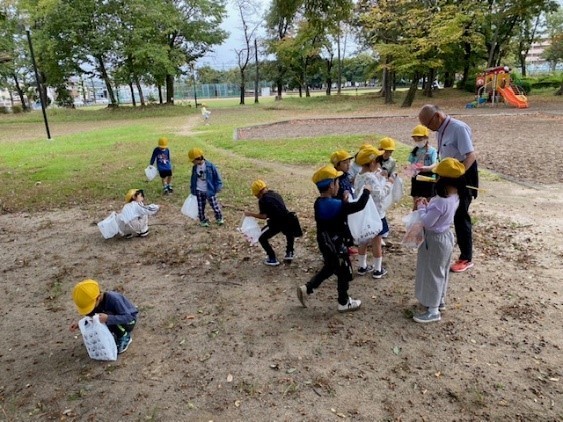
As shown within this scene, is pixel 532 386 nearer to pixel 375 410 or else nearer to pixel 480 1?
pixel 375 410

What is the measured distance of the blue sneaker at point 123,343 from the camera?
3.71 metres

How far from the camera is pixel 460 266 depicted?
15.6ft

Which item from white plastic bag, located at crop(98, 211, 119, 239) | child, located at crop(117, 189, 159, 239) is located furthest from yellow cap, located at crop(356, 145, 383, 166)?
white plastic bag, located at crop(98, 211, 119, 239)

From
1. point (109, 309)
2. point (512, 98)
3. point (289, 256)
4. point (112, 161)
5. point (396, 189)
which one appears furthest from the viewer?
point (512, 98)

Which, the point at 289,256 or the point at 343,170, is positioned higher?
the point at 343,170

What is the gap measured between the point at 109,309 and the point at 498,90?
1115 inches

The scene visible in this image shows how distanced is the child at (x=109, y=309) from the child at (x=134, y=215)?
2799 millimetres

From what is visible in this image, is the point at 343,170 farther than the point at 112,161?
No

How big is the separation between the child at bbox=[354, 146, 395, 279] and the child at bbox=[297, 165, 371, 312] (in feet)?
2.26

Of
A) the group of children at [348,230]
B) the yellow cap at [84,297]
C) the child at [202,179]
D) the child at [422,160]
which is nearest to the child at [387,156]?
the group of children at [348,230]

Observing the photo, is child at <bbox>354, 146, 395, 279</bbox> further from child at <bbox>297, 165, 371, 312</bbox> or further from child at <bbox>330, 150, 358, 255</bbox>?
child at <bbox>297, 165, 371, 312</bbox>

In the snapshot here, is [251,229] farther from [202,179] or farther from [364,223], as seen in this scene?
[202,179]


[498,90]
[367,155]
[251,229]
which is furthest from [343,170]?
[498,90]

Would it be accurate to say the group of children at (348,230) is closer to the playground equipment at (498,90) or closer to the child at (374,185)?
the child at (374,185)
